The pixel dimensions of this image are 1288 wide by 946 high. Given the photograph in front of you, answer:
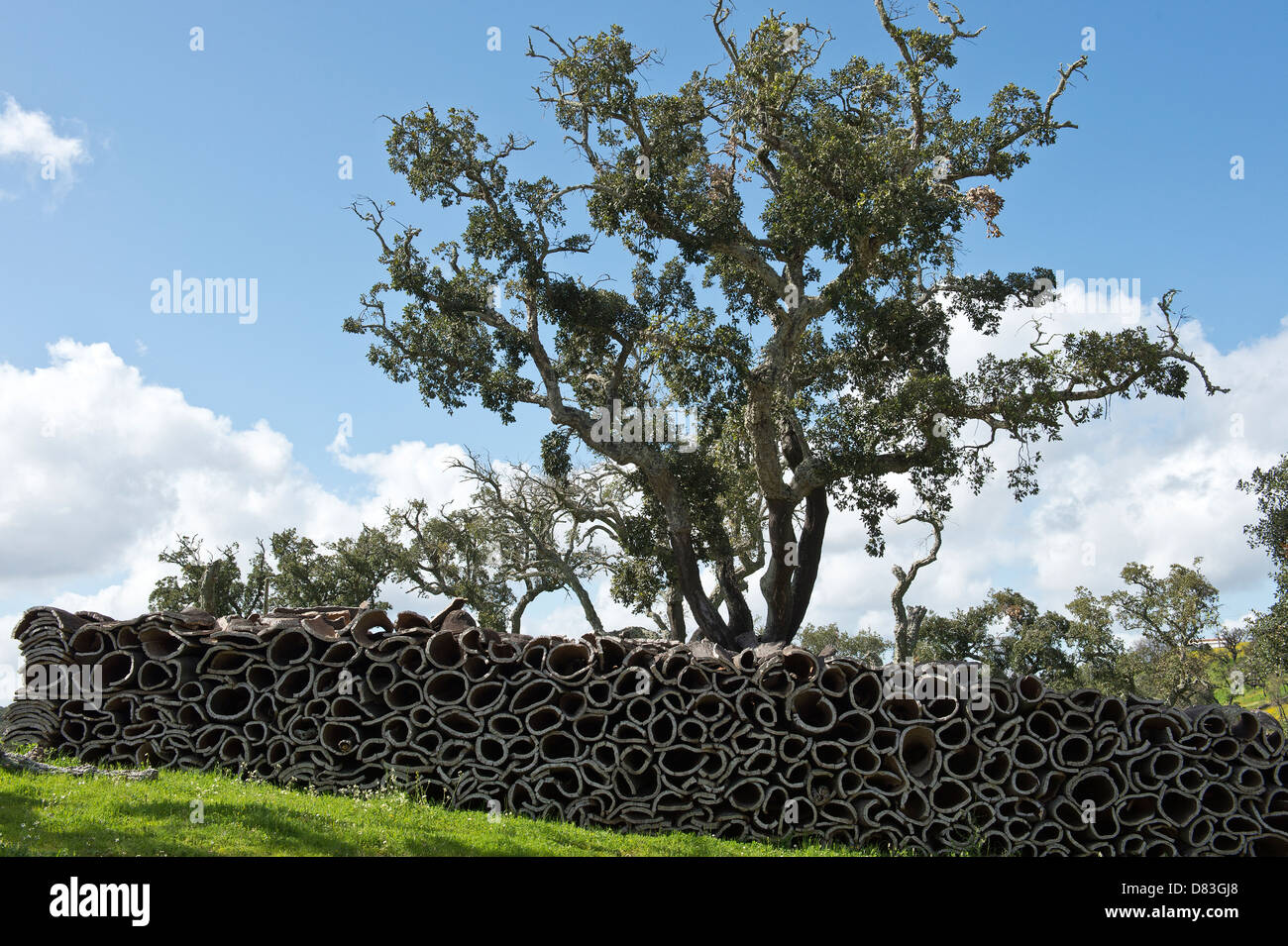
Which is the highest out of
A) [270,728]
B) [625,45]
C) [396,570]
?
[625,45]

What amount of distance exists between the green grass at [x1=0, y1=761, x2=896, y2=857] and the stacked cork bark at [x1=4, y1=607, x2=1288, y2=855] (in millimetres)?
415

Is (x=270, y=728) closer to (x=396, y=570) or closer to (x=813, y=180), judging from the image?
(x=813, y=180)

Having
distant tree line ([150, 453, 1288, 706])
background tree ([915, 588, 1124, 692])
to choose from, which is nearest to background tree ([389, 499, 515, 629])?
distant tree line ([150, 453, 1288, 706])

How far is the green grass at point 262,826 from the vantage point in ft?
20.5

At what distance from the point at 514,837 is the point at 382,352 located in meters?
13.1

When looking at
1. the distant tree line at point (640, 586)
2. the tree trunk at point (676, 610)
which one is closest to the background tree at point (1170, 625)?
the distant tree line at point (640, 586)

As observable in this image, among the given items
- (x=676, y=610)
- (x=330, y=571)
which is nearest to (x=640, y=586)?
(x=676, y=610)

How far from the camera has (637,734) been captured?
877 centimetres

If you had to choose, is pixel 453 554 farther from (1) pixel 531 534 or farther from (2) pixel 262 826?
(2) pixel 262 826

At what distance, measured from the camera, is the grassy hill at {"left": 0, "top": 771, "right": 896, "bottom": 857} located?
6.24m

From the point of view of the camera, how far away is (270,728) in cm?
880

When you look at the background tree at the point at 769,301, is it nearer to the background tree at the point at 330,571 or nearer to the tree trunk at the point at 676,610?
the tree trunk at the point at 676,610

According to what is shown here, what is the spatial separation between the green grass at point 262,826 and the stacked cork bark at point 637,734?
1.36 ft
